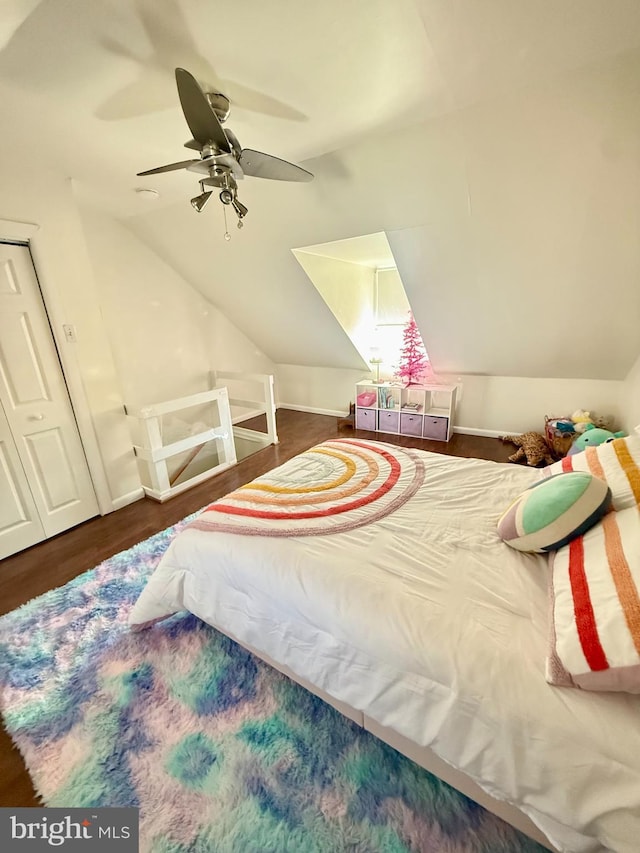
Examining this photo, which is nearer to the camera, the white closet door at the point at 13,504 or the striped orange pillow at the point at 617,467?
the striped orange pillow at the point at 617,467

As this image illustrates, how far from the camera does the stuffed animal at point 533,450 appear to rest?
319 cm

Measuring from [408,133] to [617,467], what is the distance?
6.22 ft

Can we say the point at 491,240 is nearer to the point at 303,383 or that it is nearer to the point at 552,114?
the point at 552,114

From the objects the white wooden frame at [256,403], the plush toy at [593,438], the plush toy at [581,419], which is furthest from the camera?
the white wooden frame at [256,403]

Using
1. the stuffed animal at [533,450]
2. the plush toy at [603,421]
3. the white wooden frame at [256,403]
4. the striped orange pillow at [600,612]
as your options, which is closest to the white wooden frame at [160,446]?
the white wooden frame at [256,403]

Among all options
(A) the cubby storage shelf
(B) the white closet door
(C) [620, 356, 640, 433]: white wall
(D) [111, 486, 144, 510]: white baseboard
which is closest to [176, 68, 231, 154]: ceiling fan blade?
(B) the white closet door

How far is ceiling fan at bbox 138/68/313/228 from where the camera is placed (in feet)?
4.08

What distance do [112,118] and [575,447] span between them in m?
3.74

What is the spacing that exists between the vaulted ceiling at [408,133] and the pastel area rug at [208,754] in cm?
243

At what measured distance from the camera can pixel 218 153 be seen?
144 centimetres

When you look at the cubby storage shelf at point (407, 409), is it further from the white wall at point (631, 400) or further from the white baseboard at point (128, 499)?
the white baseboard at point (128, 499)

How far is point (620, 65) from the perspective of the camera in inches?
54.1

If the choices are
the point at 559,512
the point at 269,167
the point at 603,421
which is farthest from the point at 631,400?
A: the point at 269,167

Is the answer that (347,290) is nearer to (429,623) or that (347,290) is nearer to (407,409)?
(407,409)
